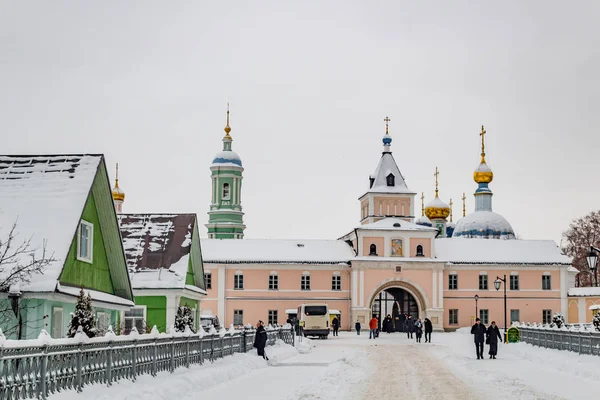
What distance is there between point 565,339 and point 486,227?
58.6 meters

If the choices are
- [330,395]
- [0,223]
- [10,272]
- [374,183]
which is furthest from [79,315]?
[374,183]

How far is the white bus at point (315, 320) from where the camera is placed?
56.2 metres

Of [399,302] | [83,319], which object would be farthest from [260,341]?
[399,302]

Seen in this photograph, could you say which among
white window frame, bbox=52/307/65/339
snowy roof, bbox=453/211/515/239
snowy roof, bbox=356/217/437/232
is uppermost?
snowy roof, bbox=453/211/515/239

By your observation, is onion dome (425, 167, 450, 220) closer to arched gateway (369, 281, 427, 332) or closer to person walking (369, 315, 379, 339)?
arched gateway (369, 281, 427, 332)

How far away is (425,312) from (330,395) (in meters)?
57.1

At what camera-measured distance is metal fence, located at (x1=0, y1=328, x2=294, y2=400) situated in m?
12.0

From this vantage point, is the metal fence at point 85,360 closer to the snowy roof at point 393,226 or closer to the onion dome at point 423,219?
the snowy roof at point 393,226

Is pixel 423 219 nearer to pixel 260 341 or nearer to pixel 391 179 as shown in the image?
pixel 391 179

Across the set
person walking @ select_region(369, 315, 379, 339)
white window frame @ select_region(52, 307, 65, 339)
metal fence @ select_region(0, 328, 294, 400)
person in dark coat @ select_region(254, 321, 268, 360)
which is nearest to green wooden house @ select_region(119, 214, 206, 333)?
person in dark coat @ select_region(254, 321, 268, 360)

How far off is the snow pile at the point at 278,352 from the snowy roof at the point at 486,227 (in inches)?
2171

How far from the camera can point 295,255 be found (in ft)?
250

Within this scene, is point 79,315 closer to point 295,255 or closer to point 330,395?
point 330,395

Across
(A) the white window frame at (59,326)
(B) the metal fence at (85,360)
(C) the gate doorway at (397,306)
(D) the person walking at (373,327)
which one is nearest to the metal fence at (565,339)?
(B) the metal fence at (85,360)
